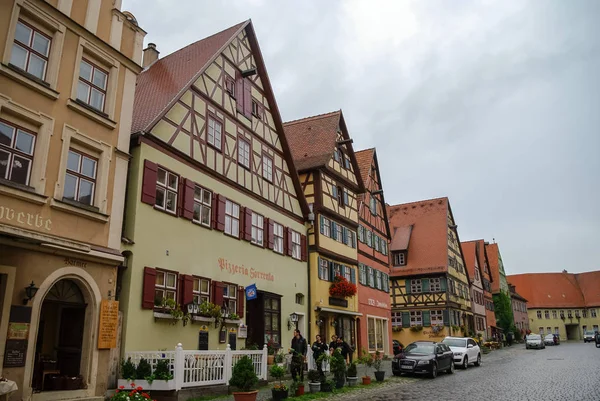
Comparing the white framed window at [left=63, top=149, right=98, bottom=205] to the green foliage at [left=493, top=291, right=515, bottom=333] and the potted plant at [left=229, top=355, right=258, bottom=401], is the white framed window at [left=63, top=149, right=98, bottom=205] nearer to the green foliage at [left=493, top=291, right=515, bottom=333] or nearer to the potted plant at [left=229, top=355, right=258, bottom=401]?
the potted plant at [left=229, top=355, right=258, bottom=401]

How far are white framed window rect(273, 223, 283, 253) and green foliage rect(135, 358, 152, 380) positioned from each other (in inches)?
381

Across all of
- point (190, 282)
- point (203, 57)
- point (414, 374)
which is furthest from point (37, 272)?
point (414, 374)

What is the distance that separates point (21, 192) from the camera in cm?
1152

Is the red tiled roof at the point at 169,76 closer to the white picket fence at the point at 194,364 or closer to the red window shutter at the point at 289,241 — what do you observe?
the white picket fence at the point at 194,364

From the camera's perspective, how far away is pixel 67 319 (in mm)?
13500

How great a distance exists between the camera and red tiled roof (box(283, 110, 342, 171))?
27.4 m

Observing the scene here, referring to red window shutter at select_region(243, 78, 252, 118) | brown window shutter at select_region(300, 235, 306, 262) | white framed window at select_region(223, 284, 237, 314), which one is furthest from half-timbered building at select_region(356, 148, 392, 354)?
white framed window at select_region(223, 284, 237, 314)

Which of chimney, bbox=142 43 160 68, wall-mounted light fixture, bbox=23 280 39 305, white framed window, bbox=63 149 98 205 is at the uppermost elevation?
chimney, bbox=142 43 160 68

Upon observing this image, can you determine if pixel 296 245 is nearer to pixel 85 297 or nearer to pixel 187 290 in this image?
pixel 187 290

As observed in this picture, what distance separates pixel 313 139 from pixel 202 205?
12.2 m

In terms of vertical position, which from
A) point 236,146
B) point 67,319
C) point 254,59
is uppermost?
point 254,59

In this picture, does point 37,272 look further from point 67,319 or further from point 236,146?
point 236,146

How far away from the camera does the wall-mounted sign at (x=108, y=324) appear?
43.0ft

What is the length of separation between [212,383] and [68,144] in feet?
23.8
